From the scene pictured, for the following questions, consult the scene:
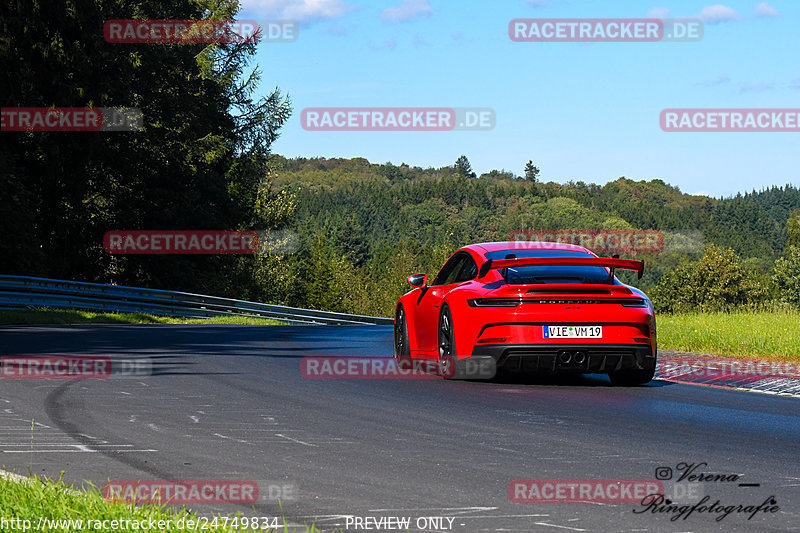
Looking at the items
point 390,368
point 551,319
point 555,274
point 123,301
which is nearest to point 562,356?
point 551,319

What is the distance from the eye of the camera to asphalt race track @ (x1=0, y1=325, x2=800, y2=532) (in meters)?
5.29

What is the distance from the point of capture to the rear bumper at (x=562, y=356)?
1027 centimetres

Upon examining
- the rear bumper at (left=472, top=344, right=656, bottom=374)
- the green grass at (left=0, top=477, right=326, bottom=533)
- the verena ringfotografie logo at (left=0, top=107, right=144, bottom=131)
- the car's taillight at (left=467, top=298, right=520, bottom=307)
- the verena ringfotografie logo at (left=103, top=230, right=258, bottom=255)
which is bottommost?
the green grass at (left=0, top=477, right=326, bottom=533)

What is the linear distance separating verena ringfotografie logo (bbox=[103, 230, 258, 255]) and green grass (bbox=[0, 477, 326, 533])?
34082 mm

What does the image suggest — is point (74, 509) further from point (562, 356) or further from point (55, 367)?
point (55, 367)

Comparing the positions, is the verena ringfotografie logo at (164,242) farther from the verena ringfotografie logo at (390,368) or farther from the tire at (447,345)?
the tire at (447,345)

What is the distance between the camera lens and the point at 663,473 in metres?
6.17

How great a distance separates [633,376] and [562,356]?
128 cm

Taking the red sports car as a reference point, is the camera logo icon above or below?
below

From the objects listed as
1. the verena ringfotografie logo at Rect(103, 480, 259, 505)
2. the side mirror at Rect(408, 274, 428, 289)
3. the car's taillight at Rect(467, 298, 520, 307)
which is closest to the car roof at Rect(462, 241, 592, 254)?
the side mirror at Rect(408, 274, 428, 289)

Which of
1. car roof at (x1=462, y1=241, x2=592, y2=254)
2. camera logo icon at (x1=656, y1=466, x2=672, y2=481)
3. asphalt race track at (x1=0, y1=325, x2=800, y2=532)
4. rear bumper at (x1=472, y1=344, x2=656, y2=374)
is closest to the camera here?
asphalt race track at (x1=0, y1=325, x2=800, y2=532)

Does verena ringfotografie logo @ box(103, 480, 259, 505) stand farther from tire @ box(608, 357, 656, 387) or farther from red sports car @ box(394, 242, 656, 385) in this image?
tire @ box(608, 357, 656, 387)

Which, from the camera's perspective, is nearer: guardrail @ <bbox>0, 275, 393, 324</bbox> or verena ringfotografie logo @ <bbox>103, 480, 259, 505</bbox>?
verena ringfotografie logo @ <bbox>103, 480, 259, 505</bbox>

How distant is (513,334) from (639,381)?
1.77 meters
